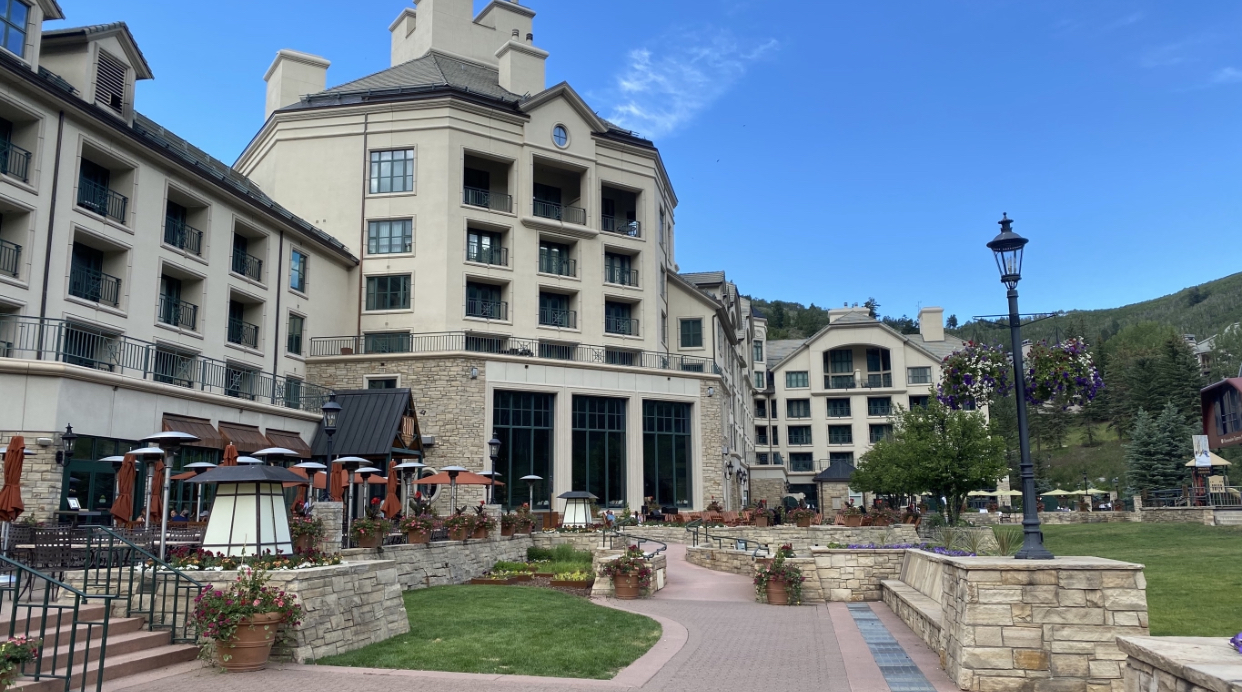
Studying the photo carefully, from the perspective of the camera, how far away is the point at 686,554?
28.4m

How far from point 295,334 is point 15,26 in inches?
591

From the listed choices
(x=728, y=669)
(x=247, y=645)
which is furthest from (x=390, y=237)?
(x=728, y=669)

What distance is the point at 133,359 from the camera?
26562mm

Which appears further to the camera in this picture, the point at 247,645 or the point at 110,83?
the point at 110,83

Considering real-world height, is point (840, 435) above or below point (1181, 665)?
above

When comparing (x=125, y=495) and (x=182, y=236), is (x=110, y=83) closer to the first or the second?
(x=182, y=236)

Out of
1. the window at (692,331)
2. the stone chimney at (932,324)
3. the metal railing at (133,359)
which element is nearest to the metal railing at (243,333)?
the metal railing at (133,359)

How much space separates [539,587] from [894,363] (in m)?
60.5

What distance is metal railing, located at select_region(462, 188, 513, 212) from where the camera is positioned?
40.7 metres

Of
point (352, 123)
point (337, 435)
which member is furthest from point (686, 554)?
point (352, 123)

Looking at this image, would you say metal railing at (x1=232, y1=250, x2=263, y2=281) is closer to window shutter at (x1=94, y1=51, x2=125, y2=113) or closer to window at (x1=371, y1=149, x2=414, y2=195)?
window shutter at (x1=94, y1=51, x2=125, y2=113)

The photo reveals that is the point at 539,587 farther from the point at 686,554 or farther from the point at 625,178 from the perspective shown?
the point at 625,178

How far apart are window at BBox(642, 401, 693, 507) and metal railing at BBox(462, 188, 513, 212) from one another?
11165mm

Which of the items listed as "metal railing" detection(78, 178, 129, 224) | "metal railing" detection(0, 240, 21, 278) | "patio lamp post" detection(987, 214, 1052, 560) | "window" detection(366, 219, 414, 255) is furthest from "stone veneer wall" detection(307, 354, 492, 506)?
"patio lamp post" detection(987, 214, 1052, 560)
